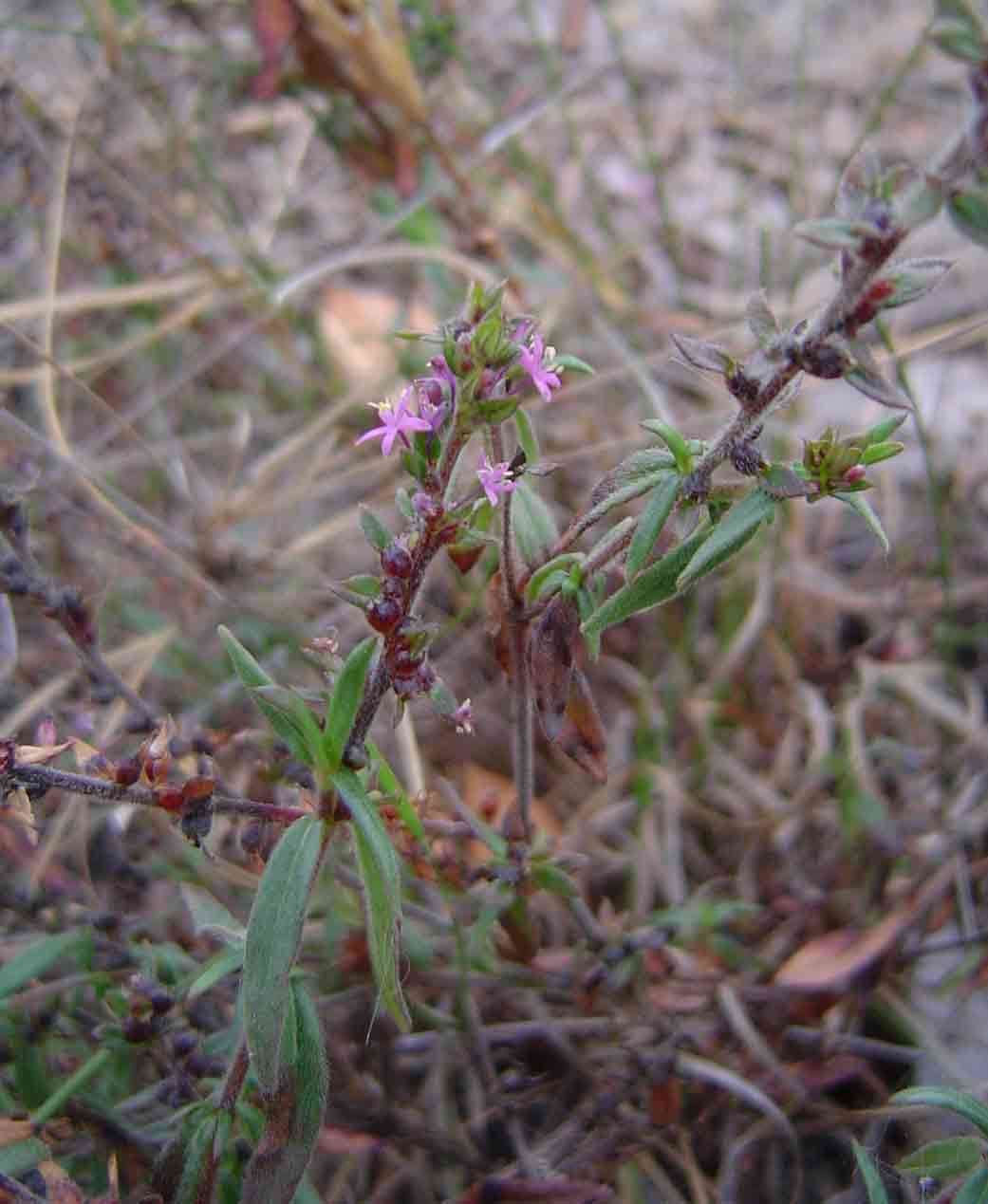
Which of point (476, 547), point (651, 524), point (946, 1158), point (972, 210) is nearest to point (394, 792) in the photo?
point (476, 547)

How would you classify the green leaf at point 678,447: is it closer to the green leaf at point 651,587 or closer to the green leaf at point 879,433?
the green leaf at point 651,587

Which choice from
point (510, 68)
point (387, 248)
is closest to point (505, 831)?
point (387, 248)


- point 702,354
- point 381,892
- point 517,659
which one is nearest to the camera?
point 381,892

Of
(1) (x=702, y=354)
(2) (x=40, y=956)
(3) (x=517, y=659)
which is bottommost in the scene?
(2) (x=40, y=956)

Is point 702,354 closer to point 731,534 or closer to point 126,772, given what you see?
point 731,534

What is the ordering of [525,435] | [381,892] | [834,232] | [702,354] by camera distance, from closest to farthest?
[834,232] → [381,892] → [702,354] → [525,435]

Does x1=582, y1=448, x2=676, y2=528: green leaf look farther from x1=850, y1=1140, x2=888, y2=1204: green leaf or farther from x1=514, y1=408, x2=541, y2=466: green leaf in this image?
x1=850, y1=1140, x2=888, y2=1204: green leaf
